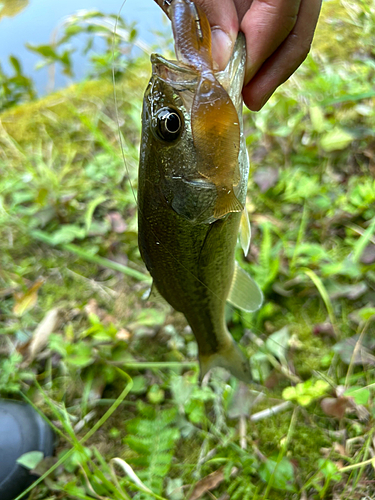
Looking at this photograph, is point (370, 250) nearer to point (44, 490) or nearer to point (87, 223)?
point (87, 223)

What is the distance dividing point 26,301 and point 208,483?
1.44 metres

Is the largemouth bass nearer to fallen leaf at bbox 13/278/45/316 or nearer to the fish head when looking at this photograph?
the fish head

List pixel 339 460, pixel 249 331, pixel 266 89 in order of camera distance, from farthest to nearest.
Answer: pixel 249 331 < pixel 339 460 < pixel 266 89

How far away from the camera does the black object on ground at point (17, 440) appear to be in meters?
1.55

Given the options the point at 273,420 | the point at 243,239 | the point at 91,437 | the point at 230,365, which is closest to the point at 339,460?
the point at 273,420

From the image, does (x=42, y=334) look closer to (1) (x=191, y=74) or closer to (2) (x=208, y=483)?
(2) (x=208, y=483)

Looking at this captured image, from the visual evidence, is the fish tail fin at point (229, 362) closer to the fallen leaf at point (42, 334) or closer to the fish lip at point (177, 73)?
the fallen leaf at point (42, 334)

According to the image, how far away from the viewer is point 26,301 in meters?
2.17

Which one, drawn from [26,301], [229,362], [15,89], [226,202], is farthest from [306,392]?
[15,89]

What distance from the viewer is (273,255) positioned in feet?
6.77

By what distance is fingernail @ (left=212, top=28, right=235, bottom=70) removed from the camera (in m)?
1.13

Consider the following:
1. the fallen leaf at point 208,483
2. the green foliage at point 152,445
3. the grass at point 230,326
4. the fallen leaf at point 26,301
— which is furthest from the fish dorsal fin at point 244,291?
the fallen leaf at point 26,301

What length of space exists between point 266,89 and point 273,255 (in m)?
1.00

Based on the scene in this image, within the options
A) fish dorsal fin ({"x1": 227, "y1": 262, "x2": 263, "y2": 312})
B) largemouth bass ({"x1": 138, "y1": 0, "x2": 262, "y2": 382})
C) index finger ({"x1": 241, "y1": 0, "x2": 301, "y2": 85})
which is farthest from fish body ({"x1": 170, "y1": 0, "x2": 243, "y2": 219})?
fish dorsal fin ({"x1": 227, "y1": 262, "x2": 263, "y2": 312})
